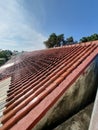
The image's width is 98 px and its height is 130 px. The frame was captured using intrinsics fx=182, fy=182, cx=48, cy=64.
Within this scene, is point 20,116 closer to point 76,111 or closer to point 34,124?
point 34,124

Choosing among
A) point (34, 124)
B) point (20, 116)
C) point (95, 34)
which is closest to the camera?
point (34, 124)

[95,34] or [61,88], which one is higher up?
[61,88]

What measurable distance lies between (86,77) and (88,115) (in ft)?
2.03

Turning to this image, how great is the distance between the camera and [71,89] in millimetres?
2738

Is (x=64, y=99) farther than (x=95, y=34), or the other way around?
(x=95, y=34)

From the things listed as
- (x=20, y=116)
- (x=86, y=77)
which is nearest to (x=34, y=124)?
(x=20, y=116)

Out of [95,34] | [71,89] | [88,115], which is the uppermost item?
[71,89]

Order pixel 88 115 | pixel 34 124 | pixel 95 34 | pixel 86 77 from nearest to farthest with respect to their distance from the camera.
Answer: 1. pixel 34 124
2. pixel 88 115
3. pixel 86 77
4. pixel 95 34

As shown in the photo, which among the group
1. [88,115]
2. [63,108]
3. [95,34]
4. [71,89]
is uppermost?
[71,89]

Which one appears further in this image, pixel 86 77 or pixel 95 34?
pixel 95 34

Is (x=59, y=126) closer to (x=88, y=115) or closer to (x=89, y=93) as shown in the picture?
(x=88, y=115)

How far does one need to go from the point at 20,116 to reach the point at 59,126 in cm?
56

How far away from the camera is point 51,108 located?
93.4 inches

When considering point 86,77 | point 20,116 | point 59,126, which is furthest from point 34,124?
point 86,77
